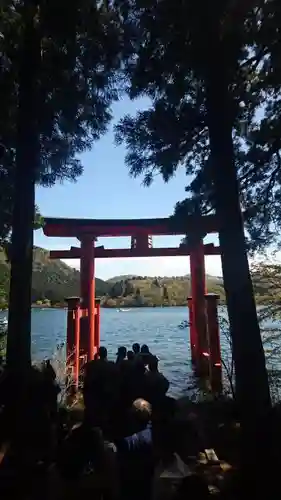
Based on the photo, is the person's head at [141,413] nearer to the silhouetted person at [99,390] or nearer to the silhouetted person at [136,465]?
the silhouetted person at [136,465]

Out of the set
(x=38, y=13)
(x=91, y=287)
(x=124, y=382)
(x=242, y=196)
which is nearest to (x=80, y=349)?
(x=91, y=287)

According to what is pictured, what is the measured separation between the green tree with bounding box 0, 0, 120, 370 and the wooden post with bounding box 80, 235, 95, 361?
352cm

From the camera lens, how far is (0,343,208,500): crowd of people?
96.9 inches

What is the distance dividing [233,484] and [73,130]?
4958mm

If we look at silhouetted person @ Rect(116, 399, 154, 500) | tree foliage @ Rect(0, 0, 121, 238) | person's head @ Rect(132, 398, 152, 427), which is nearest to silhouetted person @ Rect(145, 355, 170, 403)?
person's head @ Rect(132, 398, 152, 427)

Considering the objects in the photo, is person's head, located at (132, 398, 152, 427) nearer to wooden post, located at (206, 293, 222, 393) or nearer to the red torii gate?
the red torii gate

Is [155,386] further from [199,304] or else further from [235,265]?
[199,304]

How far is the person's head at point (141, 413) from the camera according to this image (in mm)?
3070

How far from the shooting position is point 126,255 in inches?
442

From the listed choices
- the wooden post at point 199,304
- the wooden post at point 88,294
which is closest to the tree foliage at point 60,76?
the wooden post at point 88,294

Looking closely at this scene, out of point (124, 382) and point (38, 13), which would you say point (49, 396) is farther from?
point (38, 13)

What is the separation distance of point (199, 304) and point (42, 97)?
258 inches

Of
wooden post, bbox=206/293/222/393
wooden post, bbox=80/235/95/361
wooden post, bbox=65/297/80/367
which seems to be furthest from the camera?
wooden post, bbox=80/235/95/361

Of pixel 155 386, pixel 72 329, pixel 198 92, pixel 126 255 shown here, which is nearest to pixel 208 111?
pixel 198 92
